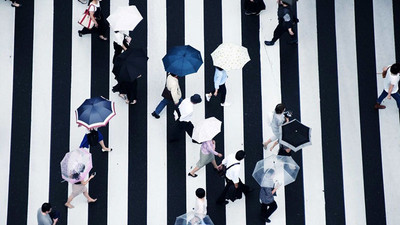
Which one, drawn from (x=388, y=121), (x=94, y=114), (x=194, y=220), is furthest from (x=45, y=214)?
(x=388, y=121)

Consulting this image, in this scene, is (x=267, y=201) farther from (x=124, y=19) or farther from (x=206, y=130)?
(x=124, y=19)

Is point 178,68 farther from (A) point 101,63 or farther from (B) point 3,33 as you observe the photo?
(B) point 3,33

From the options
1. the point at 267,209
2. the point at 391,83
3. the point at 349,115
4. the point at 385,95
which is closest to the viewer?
the point at 391,83

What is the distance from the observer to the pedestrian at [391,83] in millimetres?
10594

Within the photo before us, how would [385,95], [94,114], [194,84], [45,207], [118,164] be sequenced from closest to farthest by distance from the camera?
[45,207] < [94,114] < [385,95] < [118,164] < [194,84]

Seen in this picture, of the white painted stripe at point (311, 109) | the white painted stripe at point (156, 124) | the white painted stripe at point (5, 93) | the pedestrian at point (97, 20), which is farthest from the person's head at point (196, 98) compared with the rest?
the white painted stripe at point (5, 93)

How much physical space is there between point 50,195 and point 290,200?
4.76 m

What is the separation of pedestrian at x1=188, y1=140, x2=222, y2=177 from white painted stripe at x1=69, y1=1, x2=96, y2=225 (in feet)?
7.57

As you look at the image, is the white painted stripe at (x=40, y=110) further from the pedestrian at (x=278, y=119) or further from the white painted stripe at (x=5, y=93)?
the pedestrian at (x=278, y=119)

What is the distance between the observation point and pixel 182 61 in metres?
10.7

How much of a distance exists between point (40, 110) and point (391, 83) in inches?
277

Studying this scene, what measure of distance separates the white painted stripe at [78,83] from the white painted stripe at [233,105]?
2.91m

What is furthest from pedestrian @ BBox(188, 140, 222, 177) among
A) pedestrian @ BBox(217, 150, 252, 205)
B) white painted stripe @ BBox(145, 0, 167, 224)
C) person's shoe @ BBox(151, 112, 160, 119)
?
person's shoe @ BBox(151, 112, 160, 119)

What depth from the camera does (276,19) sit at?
12.6 meters
